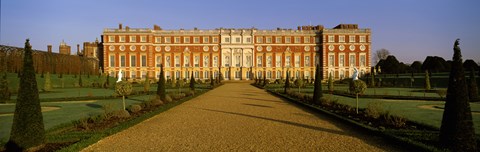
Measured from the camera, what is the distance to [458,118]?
17.5 ft

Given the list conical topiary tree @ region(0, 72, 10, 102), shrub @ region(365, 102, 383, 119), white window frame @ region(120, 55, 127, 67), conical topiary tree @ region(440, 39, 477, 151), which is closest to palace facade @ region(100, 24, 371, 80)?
white window frame @ region(120, 55, 127, 67)

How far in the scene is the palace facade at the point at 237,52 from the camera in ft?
157

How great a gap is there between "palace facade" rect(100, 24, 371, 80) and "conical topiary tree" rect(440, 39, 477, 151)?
43.4m

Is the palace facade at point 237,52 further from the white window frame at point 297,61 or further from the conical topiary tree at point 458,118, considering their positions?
the conical topiary tree at point 458,118

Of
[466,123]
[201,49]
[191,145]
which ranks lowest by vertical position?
[191,145]

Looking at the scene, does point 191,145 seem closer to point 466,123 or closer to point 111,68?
point 466,123

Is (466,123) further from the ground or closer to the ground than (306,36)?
closer to the ground

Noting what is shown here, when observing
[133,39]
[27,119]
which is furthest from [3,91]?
[133,39]

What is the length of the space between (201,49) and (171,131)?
139 feet

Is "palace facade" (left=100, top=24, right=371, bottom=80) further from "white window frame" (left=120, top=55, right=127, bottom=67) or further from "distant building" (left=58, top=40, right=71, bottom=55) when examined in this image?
"distant building" (left=58, top=40, right=71, bottom=55)

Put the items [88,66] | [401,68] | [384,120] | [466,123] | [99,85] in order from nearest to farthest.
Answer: [466,123], [384,120], [99,85], [88,66], [401,68]

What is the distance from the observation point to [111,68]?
48.2m

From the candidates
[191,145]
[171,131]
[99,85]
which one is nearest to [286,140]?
[191,145]

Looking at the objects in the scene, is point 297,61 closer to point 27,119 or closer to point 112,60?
point 112,60
